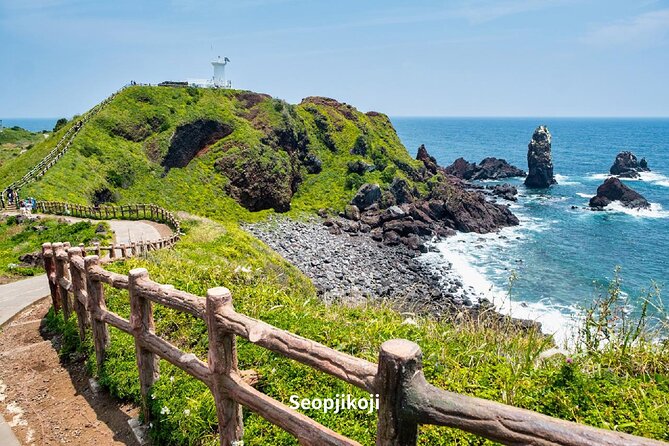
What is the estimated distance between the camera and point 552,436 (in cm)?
262

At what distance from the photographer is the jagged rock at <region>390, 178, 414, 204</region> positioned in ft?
200

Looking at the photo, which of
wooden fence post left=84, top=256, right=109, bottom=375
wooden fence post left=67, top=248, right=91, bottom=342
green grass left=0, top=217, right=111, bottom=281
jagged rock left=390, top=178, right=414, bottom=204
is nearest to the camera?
wooden fence post left=84, top=256, right=109, bottom=375

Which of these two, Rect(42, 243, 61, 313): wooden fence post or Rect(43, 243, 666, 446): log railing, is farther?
Rect(42, 243, 61, 313): wooden fence post

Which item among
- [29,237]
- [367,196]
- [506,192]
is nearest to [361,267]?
[367,196]

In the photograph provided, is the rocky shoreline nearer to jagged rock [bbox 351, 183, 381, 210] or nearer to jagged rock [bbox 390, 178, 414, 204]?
jagged rock [bbox 351, 183, 381, 210]

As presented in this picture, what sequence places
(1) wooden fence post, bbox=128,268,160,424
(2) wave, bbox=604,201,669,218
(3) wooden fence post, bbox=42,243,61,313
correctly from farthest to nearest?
(2) wave, bbox=604,201,669,218 → (3) wooden fence post, bbox=42,243,61,313 → (1) wooden fence post, bbox=128,268,160,424

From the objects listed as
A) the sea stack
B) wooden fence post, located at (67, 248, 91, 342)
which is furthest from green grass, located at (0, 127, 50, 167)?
the sea stack

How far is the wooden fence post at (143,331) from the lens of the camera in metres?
6.43

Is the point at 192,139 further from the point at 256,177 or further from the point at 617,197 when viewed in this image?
the point at 617,197

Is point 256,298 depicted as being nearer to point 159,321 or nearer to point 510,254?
point 159,321

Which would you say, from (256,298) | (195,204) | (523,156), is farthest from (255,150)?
(523,156)

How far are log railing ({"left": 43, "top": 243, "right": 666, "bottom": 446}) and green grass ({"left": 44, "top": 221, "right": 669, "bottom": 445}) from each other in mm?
635

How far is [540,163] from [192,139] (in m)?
64.3

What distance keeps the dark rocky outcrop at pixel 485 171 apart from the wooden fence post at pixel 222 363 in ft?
309
